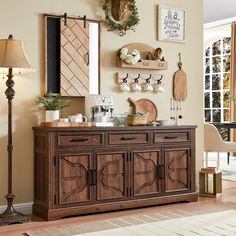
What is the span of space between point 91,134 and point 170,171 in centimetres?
101

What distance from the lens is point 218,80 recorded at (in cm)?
954

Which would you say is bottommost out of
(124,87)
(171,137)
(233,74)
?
(171,137)

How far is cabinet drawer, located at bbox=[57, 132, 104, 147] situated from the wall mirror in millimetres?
560

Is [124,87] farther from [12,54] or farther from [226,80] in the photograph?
[226,80]

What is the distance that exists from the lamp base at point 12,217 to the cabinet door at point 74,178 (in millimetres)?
342

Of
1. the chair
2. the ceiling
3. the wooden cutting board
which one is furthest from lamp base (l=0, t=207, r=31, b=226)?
the ceiling

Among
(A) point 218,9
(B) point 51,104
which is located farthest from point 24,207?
(A) point 218,9

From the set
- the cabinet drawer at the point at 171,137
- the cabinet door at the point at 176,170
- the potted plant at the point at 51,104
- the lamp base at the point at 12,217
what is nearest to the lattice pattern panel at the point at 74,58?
the potted plant at the point at 51,104

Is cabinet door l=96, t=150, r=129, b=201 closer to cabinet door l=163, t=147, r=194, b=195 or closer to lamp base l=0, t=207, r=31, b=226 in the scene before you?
cabinet door l=163, t=147, r=194, b=195

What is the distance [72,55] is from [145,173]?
4.60 ft

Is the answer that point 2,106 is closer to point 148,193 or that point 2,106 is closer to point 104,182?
point 104,182

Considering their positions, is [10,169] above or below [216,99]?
below

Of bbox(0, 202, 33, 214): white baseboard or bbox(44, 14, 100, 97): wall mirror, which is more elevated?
bbox(44, 14, 100, 97): wall mirror

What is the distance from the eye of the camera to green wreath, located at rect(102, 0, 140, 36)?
4.76 meters
